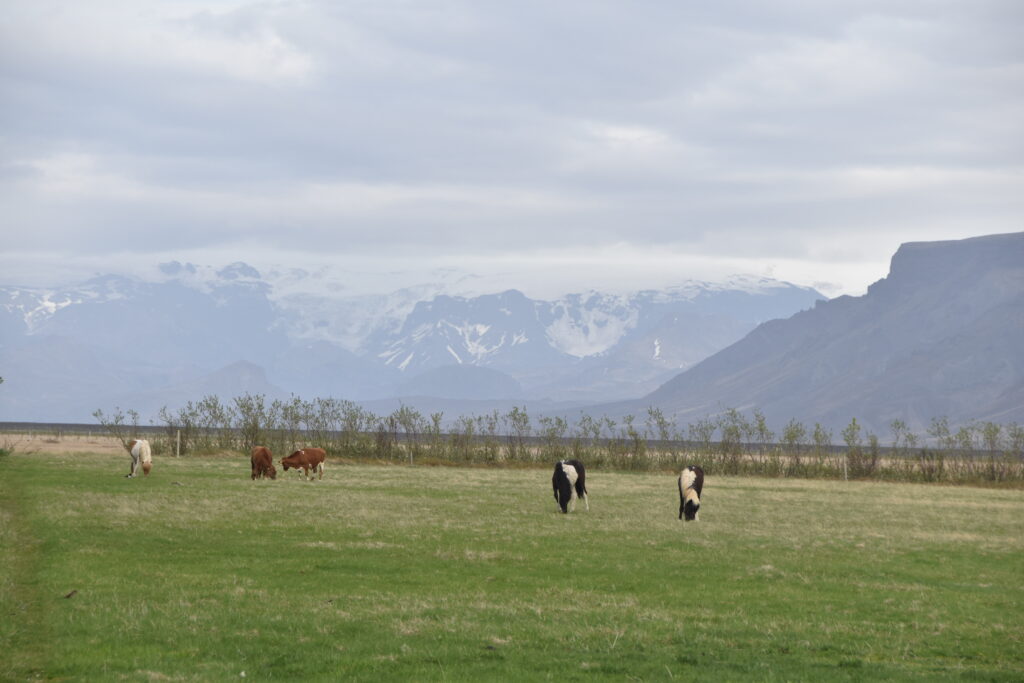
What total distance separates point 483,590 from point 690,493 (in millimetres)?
17623

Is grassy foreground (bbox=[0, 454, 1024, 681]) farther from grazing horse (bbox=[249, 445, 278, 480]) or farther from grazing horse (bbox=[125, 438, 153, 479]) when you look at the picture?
grazing horse (bbox=[249, 445, 278, 480])

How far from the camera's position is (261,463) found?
176 ft

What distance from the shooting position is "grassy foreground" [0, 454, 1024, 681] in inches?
683

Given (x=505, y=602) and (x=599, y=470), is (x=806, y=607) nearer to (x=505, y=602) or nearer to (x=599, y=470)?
(x=505, y=602)

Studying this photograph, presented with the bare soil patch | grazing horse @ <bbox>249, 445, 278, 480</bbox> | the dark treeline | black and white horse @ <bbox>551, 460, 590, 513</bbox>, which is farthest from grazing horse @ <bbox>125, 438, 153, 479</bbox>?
the dark treeline

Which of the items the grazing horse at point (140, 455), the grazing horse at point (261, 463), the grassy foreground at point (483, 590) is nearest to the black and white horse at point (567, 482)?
the grassy foreground at point (483, 590)

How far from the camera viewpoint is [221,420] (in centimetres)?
8581

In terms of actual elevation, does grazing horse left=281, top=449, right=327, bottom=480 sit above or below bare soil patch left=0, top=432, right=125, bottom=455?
above

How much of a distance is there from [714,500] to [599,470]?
31.3 m

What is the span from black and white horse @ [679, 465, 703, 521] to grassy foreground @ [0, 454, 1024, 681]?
116 centimetres

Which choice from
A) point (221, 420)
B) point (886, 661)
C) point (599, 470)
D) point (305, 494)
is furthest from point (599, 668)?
point (221, 420)

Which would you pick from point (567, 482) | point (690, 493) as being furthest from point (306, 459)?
point (690, 493)

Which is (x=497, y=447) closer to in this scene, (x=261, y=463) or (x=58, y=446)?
→ (x=261, y=463)

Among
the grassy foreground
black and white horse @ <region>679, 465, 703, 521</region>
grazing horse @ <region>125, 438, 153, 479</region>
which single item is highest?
grazing horse @ <region>125, 438, 153, 479</region>
